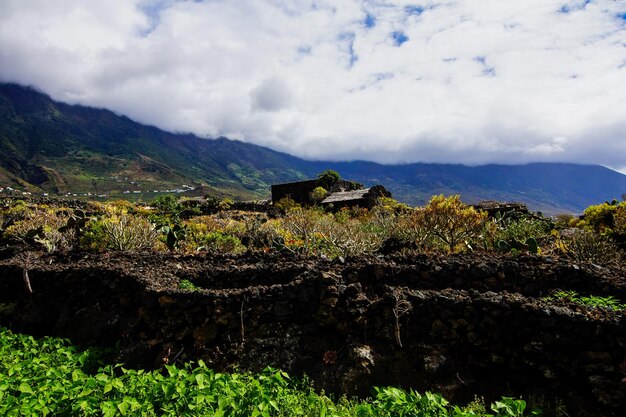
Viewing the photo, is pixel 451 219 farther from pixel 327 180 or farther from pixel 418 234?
pixel 327 180

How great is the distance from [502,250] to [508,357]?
5906 mm

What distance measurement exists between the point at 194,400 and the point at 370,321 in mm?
2848

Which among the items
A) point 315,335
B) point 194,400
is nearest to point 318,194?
point 315,335

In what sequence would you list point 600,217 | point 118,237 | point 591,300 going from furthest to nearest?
point 600,217 → point 118,237 → point 591,300

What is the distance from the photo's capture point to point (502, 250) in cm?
1040

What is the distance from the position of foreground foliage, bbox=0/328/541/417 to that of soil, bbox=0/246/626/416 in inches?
22.4

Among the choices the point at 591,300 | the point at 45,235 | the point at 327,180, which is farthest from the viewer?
the point at 327,180

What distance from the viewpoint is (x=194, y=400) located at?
4141 mm

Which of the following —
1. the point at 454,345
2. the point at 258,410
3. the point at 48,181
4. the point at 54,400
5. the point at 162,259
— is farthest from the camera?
the point at 48,181

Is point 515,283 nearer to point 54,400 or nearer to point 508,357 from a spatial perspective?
point 508,357

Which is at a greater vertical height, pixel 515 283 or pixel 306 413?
pixel 515 283

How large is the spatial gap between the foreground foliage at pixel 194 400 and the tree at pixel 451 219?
7.68 metres

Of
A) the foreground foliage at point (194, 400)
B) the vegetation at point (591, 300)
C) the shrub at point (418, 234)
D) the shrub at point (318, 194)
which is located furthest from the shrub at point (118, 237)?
the shrub at point (318, 194)

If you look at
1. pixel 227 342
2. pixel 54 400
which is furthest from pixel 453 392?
pixel 54 400
